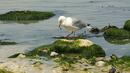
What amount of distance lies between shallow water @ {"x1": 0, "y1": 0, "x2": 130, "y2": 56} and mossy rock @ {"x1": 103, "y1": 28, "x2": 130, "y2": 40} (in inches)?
17.4

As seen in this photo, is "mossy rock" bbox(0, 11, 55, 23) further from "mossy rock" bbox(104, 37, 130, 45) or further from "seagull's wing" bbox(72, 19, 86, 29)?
"mossy rock" bbox(104, 37, 130, 45)

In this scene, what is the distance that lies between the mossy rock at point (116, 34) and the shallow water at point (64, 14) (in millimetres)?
441

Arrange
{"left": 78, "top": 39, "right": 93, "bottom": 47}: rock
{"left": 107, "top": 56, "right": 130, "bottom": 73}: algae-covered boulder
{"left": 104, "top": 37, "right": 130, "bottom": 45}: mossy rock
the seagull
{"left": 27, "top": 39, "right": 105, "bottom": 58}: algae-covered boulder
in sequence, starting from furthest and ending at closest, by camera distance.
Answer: the seagull
{"left": 104, "top": 37, "right": 130, "bottom": 45}: mossy rock
{"left": 78, "top": 39, "right": 93, "bottom": 47}: rock
{"left": 27, "top": 39, "right": 105, "bottom": 58}: algae-covered boulder
{"left": 107, "top": 56, "right": 130, "bottom": 73}: algae-covered boulder

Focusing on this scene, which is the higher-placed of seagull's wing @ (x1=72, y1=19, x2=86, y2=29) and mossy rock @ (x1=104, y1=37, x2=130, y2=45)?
seagull's wing @ (x1=72, y1=19, x2=86, y2=29)

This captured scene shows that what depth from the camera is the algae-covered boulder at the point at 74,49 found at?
14.9 meters

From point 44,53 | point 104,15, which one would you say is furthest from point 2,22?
point 44,53

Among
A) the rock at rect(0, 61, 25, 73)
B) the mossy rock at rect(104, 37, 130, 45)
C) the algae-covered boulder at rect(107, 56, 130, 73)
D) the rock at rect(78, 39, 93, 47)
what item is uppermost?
the rock at rect(78, 39, 93, 47)

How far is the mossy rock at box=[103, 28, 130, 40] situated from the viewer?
60.4 ft

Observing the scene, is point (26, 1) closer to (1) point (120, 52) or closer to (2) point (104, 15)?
(2) point (104, 15)

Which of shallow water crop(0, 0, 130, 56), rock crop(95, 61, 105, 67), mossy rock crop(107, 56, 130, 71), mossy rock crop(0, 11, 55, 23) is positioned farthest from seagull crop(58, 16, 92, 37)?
mossy rock crop(0, 11, 55, 23)

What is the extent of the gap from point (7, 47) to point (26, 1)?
15.7m

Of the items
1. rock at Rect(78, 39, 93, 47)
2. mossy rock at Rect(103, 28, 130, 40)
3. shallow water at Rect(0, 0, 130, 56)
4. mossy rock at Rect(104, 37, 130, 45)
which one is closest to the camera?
rock at Rect(78, 39, 93, 47)

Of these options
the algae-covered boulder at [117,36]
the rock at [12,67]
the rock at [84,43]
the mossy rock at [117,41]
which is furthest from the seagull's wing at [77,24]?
the rock at [12,67]

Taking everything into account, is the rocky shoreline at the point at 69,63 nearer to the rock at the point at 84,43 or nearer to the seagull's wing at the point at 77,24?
the rock at the point at 84,43
